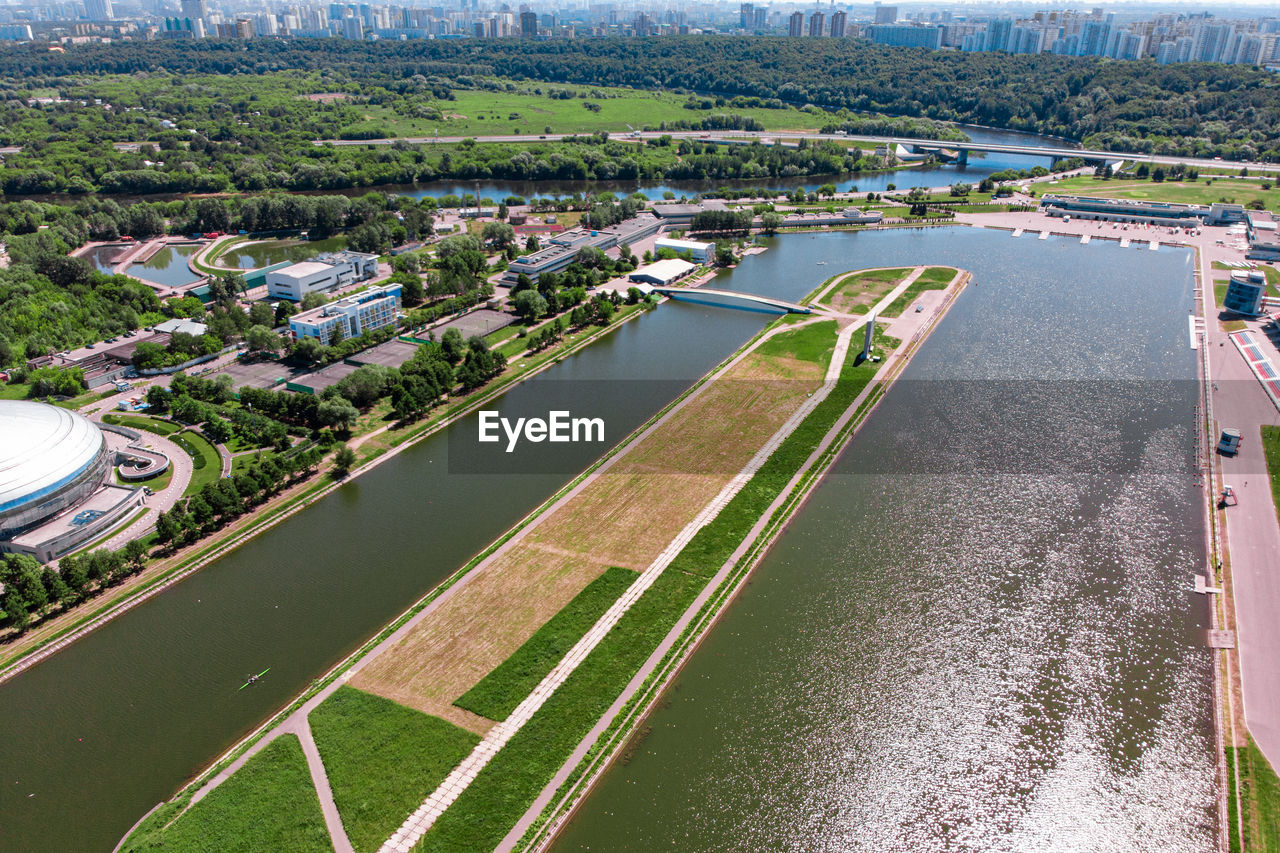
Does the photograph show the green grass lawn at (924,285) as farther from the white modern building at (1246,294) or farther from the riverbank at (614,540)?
the white modern building at (1246,294)

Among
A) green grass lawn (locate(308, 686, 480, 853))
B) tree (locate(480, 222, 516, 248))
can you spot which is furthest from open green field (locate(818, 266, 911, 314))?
green grass lawn (locate(308, 686, 480, 853))

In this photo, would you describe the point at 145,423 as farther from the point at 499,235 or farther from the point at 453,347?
the point at 499,235

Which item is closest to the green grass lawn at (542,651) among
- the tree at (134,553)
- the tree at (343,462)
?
the tree at (343,462)

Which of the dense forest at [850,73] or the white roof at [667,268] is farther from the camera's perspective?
the dense forest at [850,73]

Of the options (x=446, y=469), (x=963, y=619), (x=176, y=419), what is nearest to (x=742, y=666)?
(x=963, y=619)

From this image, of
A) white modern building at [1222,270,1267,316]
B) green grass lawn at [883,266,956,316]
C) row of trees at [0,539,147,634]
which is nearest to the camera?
row of trees at [0,539,147,634]

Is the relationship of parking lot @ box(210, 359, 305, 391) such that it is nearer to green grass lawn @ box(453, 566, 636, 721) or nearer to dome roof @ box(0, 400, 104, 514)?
dome roof @ box(0, 400, 104, 514)
